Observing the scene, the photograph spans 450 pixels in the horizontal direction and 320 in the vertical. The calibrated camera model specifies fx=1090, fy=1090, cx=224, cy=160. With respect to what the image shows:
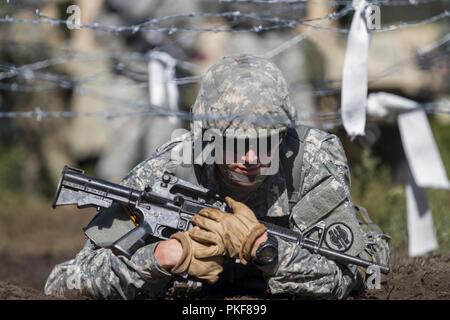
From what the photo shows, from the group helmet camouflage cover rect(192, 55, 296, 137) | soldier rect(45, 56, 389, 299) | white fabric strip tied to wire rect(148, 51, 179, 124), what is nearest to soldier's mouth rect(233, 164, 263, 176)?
soldier rect(45, 56, 389, 299)

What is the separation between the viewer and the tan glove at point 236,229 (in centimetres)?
437

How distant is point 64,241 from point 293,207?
560 centimetres

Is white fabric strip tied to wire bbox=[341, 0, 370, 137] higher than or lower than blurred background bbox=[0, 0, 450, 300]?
lower

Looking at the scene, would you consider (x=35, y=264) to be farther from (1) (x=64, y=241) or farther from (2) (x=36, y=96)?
(2) (x=36, y=96)

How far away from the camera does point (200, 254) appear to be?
4.37 metres

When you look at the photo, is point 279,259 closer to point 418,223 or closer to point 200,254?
point 200,254

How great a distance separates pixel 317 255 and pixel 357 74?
1490 millimetres

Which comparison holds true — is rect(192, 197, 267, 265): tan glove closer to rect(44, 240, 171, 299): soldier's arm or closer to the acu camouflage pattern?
the acu camouflage pattern

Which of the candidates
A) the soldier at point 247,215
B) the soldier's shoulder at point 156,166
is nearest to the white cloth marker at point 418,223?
the soldier at point 247,215

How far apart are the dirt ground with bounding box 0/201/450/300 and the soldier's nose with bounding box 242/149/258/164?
2.73 feet

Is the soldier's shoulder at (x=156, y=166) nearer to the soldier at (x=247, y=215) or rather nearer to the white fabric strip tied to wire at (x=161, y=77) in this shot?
the soldier at (x=247, y=215)

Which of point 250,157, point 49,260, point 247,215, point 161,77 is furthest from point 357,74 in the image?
point 49,260

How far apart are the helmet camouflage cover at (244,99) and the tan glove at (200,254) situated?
0.49 meters

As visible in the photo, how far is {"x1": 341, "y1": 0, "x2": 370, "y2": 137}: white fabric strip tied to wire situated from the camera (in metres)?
5.77
